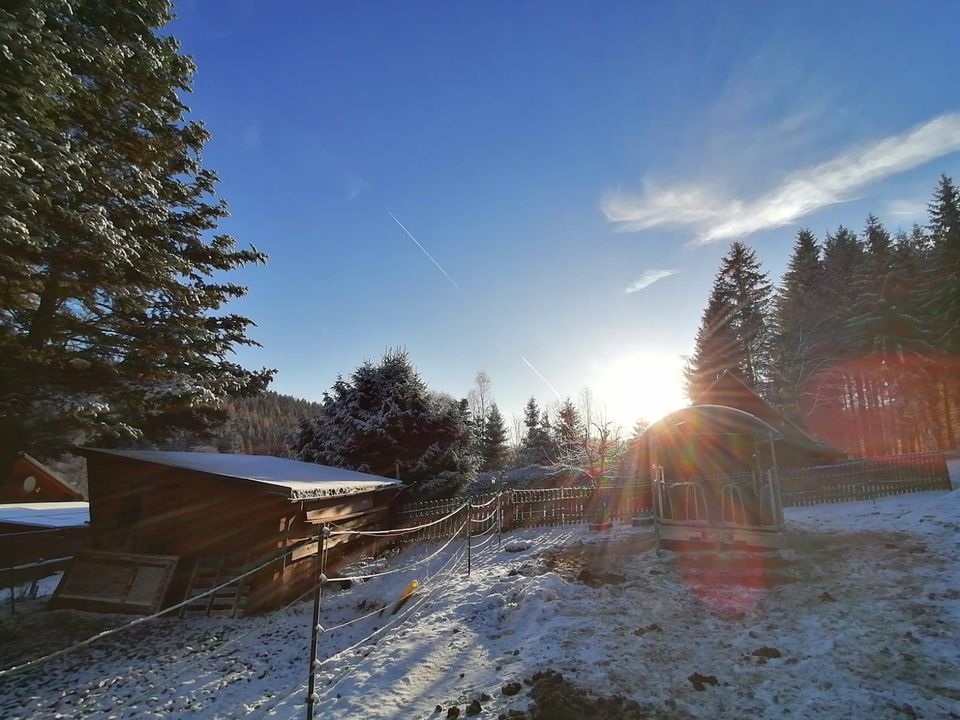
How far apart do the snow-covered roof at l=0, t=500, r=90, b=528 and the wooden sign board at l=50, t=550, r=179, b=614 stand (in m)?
9.47

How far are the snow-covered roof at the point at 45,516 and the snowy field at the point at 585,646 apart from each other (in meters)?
11.1

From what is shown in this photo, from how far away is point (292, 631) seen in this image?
29.8 ft

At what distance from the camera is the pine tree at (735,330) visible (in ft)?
116

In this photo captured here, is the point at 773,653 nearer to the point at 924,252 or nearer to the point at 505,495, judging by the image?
the point at 505,495

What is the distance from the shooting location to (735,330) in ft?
119

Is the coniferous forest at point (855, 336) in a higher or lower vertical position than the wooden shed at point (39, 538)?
higher

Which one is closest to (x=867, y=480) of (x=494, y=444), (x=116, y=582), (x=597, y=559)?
(x=597, y=559)

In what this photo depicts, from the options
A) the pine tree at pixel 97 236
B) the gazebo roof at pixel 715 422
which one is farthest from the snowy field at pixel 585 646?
the pine tree at pixel 97 236

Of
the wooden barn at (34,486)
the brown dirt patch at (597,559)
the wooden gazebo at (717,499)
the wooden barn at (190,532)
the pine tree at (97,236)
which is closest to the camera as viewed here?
the pine tree at (97,236)

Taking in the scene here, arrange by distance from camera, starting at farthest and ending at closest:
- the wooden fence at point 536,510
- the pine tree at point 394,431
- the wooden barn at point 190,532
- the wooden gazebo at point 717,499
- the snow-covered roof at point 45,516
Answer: the pine tree at point 394,431, the snow-covered roof at point 45,516, the wooden fence at point 536,510, the wooden gazebo at point 717,499, the wooden barn at point 190,532

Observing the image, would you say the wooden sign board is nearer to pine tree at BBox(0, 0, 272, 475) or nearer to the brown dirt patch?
pine tree at BBox(0, 0, 272, 475)

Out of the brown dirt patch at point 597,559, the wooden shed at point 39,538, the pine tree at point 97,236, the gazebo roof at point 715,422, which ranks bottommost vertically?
the wooden shed at point 39,538

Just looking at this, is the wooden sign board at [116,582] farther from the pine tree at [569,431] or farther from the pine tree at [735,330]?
the pine tree at [735,330]

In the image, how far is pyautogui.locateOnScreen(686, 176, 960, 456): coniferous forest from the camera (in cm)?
2931
